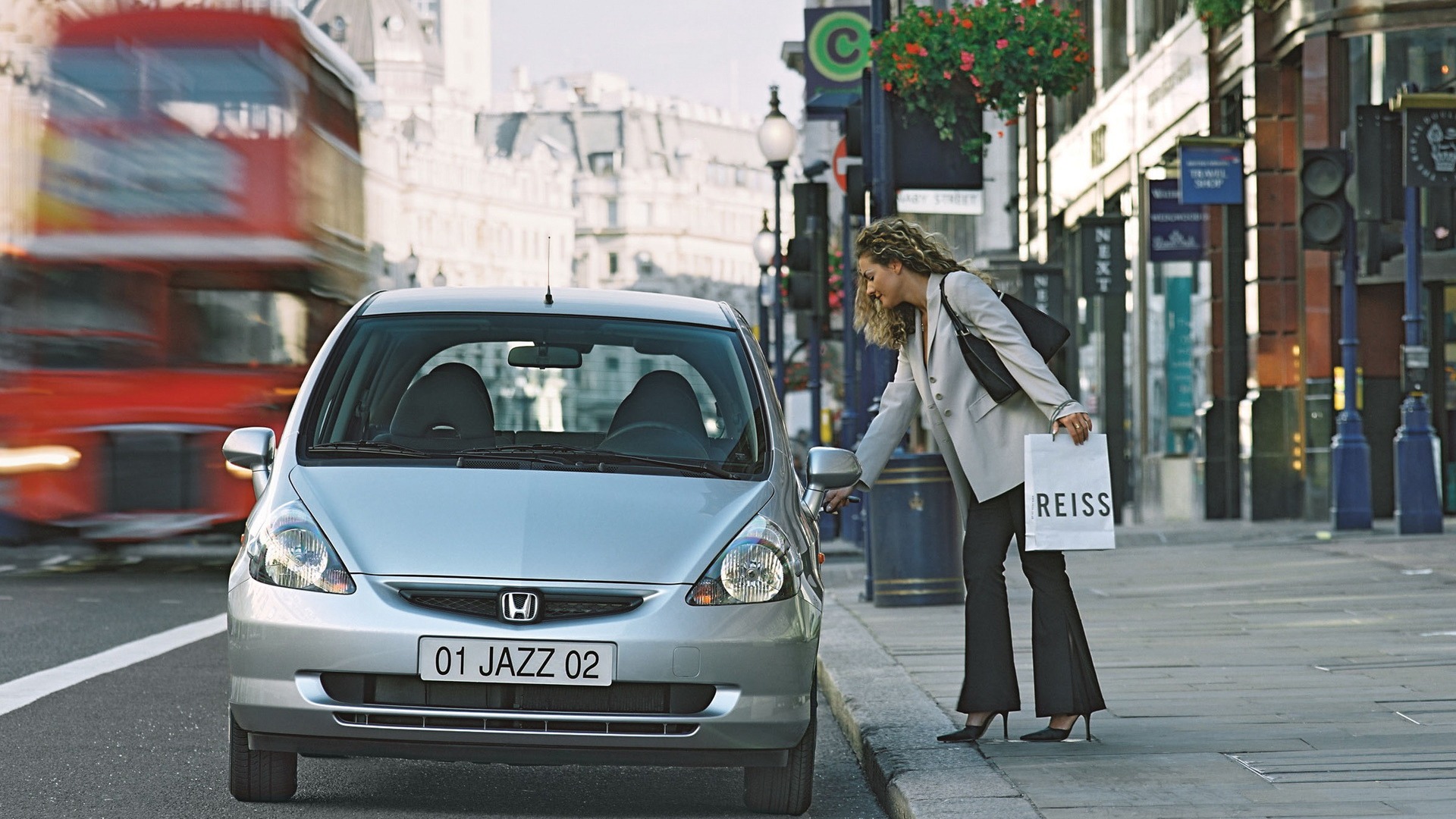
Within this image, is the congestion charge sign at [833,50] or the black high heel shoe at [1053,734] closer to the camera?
the black high heel shoe at [1053,734]

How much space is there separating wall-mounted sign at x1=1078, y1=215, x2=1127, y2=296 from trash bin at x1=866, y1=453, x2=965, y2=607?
1277 centimetres

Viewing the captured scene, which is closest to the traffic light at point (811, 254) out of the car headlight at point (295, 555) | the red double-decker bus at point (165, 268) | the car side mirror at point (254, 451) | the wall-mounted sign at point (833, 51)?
the red double-decker bus at point (165, 268)

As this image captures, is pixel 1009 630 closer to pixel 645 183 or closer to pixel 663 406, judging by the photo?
pixel 663 406

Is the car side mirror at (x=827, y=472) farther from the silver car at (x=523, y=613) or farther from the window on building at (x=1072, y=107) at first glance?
the window on building at (x=1072, y=107)

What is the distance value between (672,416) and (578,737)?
4.39ft

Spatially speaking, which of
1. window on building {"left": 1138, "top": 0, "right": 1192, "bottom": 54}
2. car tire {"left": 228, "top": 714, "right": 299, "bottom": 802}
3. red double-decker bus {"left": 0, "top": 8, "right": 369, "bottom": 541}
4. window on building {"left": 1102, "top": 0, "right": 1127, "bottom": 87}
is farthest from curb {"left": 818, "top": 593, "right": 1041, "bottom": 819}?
window on building {"left": 1102, "top": 0, "right": 1127, "bottom": 87}

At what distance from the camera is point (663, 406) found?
6496 millimetres

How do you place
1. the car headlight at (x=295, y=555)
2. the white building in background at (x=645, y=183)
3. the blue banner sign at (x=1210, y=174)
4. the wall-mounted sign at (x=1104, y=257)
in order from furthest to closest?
the white building in background at (x=645, y=183) < the wall-mounted sign at (x=1104, y=257) < the blue banner sign at (x=1210, y=174) < the car headlight at (x=295, y=555)

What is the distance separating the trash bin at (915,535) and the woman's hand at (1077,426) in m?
5.28

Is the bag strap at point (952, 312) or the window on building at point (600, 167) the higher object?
the window on building at point (600, 167)

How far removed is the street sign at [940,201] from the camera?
53.4 feet

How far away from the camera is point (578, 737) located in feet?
17.8

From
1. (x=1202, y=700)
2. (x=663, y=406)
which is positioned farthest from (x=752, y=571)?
(x=1202, y=700)

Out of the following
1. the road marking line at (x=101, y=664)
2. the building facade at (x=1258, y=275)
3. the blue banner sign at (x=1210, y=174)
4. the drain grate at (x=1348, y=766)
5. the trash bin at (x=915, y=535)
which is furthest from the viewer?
the blue banner sign at (x=1210, y=174)
